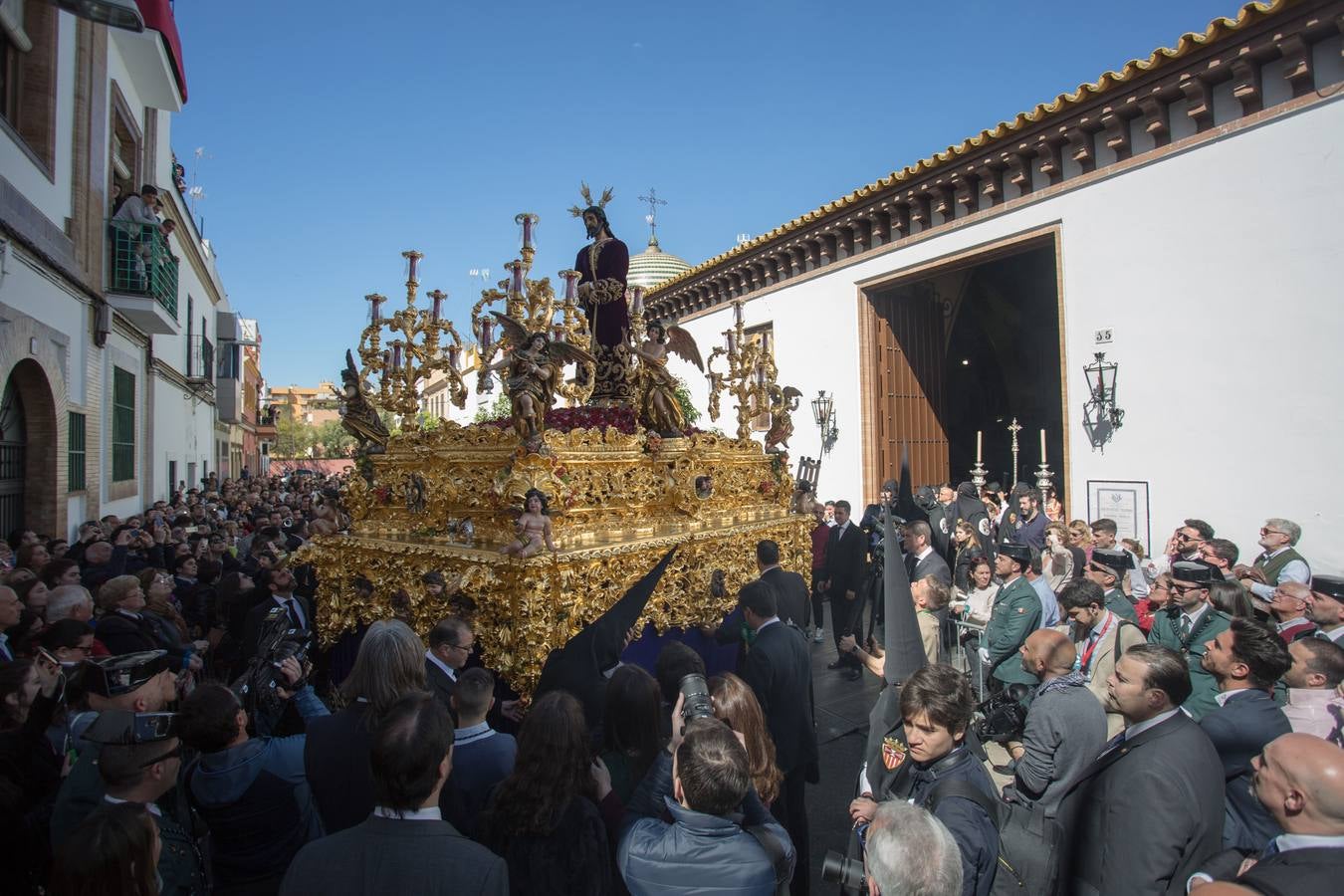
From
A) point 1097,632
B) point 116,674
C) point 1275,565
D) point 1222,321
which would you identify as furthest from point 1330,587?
point 116,674

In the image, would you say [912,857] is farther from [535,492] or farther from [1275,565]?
[1275,565]

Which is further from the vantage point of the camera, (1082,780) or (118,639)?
(118,639)

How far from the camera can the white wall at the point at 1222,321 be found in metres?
8.64

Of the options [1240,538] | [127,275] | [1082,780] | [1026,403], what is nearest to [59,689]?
[1082,780]

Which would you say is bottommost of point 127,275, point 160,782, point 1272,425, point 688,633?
point 688,633

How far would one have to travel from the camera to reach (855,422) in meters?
15.5

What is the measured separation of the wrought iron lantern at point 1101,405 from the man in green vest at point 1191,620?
20.0 feet

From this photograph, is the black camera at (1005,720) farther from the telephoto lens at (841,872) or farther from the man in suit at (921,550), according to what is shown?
the man in suit at (921,550)

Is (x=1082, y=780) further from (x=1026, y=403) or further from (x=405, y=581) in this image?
(x=1026, y=403)

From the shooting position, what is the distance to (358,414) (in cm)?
648

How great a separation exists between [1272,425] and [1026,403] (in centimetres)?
882

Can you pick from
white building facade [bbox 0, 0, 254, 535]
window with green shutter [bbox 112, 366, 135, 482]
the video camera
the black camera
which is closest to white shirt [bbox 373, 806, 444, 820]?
the video camera

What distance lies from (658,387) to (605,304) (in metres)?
1.27

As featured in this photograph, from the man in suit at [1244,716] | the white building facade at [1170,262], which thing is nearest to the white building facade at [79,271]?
the man in suit at [1244,716]
